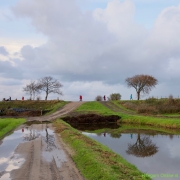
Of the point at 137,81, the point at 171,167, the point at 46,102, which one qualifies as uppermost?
the point at 137,81

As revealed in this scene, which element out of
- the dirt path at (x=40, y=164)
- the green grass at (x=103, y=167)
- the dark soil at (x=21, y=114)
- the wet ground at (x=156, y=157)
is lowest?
the wet ground at (x=156, y=157)

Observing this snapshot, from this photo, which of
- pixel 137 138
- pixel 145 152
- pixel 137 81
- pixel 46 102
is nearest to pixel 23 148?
pixel 145 152

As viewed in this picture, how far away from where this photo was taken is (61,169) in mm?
12758

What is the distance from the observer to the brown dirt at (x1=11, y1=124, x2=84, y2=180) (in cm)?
1153

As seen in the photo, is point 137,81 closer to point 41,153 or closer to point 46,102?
point 46,102

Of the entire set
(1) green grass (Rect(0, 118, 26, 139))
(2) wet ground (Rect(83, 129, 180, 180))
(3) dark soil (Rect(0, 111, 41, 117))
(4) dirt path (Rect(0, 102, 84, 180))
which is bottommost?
(2) wet ground (Rect(83, 129, 180, 180))

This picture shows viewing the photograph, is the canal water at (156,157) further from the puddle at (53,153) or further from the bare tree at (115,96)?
the bare tree at (115,96)

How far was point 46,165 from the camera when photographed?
1355cm

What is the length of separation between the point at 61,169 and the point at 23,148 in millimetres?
7339

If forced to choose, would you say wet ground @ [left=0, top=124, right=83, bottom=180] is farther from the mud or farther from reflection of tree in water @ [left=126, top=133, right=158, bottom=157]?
the mud

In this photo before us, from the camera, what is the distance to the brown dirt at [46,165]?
11534 mm

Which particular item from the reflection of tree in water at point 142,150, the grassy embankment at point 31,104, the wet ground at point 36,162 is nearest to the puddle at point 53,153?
the wet ground at point 36,162

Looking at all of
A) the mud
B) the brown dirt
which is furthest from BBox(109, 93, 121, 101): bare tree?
the brown dirt

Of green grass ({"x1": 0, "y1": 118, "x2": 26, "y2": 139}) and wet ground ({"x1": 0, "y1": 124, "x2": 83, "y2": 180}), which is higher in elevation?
green grass ({"x1": 0, "y1": 118, "x2": 26, "y2": 139})
